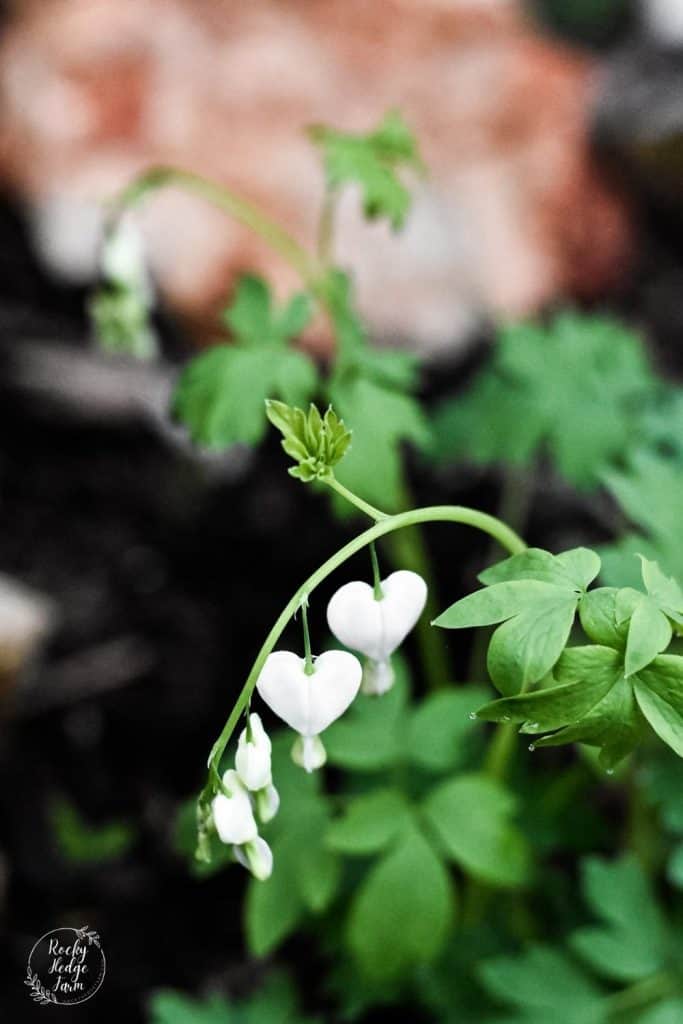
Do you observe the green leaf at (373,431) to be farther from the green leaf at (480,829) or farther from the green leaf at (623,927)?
the green leaf at (623,927)

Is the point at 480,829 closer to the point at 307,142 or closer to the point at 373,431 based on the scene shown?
the point at 373,431

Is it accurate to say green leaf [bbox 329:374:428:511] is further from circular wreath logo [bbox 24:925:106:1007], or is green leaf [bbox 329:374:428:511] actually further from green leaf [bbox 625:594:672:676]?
circular wreath logo [bbox 24:925:106:1007]

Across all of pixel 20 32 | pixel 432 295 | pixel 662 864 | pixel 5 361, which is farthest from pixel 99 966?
pixel 20 32

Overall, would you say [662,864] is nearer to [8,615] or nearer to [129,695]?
[129,695]

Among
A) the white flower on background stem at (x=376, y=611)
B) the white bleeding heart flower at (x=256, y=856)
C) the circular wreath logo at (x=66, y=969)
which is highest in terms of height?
the white flower on background stem at (x=376, y=611)

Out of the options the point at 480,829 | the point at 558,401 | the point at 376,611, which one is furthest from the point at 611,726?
the point at 558,401

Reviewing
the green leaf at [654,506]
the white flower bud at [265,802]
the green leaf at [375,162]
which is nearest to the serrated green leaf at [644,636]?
the white flower bud at [265,802]
